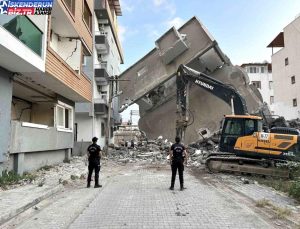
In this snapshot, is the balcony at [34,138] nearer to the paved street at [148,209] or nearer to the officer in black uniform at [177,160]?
the paved street at [148,209]

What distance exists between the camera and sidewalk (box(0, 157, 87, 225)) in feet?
27.4

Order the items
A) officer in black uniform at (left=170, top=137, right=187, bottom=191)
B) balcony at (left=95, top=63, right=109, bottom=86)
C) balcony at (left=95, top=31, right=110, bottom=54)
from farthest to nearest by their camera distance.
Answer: balcony at (left=95, top=31, right=110, bottom=54) → balcony at (left=95, top=63, right=109, bottom=86) → officer in black uniform at (left=170, top=137, right=187, bottom=191)

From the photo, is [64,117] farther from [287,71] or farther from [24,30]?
[287,71]

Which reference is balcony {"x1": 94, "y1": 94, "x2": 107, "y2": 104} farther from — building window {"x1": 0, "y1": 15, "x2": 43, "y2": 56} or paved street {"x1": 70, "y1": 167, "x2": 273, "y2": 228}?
paved street {"x1": 70, "y1": 167, "x2": 273, "y2": 228}

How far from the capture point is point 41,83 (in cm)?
1627

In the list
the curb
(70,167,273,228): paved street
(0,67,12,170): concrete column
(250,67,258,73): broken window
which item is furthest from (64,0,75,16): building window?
(250,67,258,73): broken window

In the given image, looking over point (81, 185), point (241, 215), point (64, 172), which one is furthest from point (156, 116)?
point (241, 215)

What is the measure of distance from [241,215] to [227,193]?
3689 millimetres

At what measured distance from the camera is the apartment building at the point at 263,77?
212 feet

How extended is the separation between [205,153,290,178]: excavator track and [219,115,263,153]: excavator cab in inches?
17.8

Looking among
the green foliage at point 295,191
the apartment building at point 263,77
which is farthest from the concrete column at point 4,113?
the apartment building at point 263,77

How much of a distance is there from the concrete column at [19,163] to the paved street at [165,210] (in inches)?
130

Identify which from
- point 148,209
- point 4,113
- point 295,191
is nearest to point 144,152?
point 4,113

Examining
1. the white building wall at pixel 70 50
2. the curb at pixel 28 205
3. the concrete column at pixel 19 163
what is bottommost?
the curb at pixel 28 205
